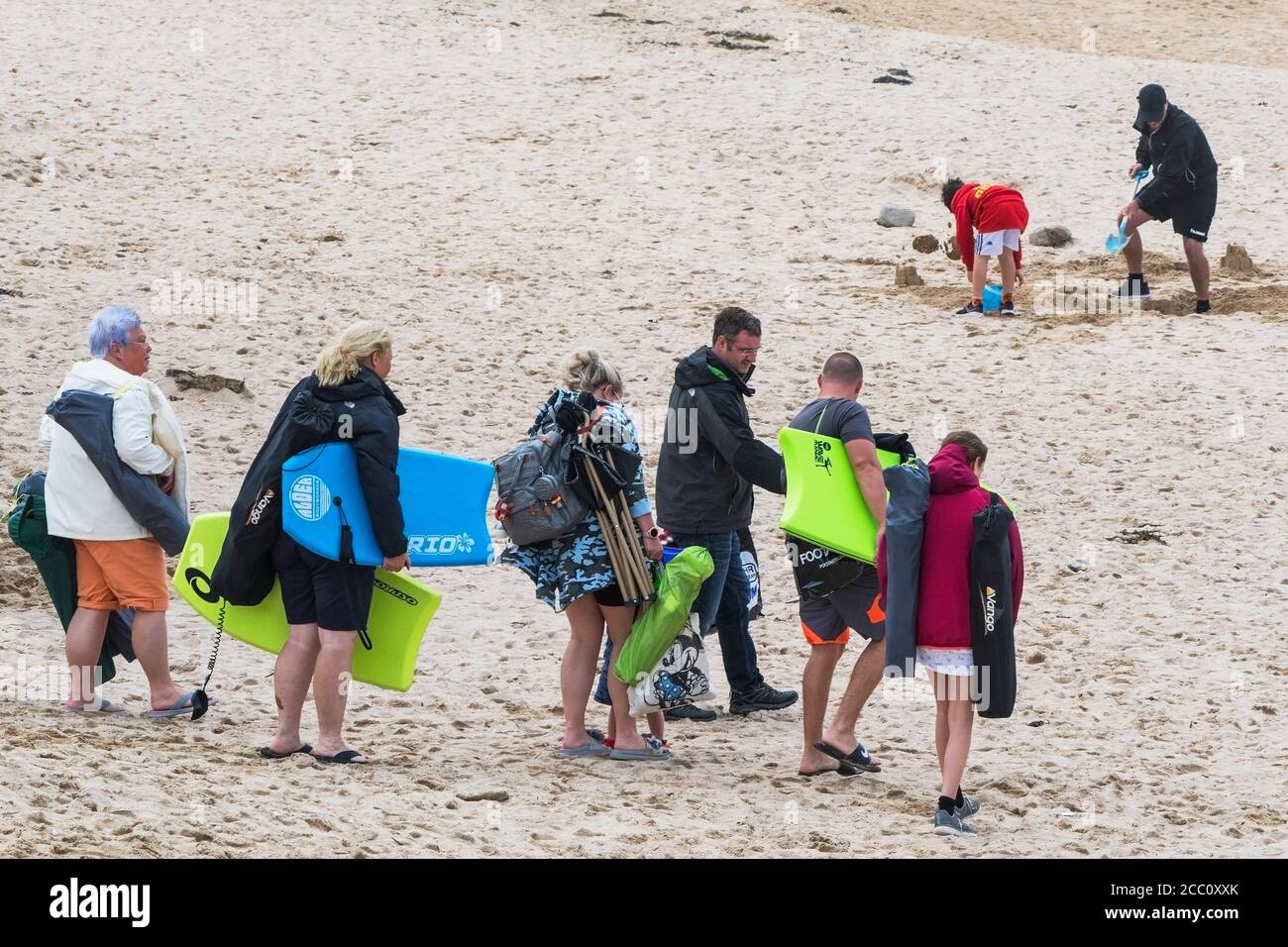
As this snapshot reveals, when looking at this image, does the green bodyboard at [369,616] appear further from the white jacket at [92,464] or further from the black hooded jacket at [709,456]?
the black hooded jacket at [709,456]

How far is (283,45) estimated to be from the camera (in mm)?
19141

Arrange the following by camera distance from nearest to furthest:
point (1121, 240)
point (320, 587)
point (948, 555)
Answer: point (948, 555) < point (320, 587) < point (1121, 240)

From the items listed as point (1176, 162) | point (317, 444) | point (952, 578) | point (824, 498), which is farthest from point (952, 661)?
point (1176, 162)

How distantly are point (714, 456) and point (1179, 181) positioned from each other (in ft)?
23.1

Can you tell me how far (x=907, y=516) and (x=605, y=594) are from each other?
122 cm

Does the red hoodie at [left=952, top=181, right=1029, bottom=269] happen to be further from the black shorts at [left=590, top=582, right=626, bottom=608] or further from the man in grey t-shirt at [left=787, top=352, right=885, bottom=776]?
the black shorts at [left=590, top=582, right=626, bottom=608]

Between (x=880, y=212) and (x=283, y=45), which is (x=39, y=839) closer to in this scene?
(x=880, y=212)

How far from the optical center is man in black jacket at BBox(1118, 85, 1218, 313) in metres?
12.2

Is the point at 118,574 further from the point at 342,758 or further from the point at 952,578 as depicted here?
the point at 952,578

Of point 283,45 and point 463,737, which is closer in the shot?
point 463,737

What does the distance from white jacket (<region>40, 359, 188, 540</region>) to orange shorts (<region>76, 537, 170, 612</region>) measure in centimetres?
6

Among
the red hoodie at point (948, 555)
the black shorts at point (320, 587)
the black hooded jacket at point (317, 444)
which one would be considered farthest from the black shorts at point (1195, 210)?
the black shorts at point (320, 587)

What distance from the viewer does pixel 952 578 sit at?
5.42 metres

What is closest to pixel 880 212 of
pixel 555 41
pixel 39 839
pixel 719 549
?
pixel 555 41
